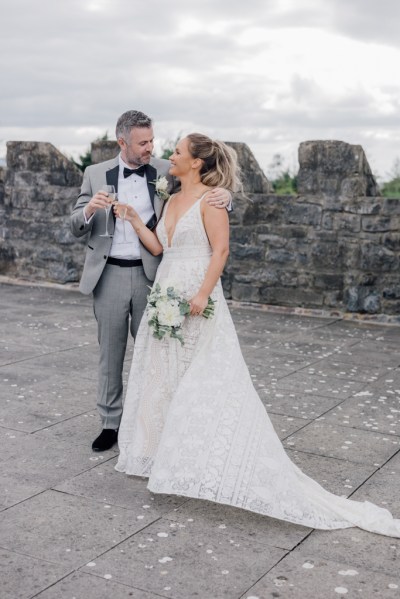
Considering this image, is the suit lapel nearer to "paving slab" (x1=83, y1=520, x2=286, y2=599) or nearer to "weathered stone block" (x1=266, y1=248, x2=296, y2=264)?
"paving slab" (x1=83, y1=520, x2=286, y2=599)

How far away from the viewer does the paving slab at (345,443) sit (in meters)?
5.04

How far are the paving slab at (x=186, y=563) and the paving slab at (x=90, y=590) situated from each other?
4 cm

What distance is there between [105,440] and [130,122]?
1850 mm

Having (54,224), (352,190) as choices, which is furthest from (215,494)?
(54,224)

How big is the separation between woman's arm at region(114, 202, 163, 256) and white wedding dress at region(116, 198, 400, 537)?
4.7 inches

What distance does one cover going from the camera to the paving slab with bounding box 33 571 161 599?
3.23m

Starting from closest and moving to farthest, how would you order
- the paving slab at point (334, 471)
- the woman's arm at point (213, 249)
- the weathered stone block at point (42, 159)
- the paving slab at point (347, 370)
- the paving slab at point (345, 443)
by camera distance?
1. the woman's arm at point (213, 249)
2. the paving slab at point (334, 471)
3. the paving slab at point (345, 443)
4. the paving slab at point (347, 370)
5. the weathered stone block at point (42, 159)

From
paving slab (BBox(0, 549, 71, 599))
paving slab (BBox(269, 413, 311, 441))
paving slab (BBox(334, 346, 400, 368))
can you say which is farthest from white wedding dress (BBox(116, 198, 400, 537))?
paving slab (BBox(334, 346, 400, 368))

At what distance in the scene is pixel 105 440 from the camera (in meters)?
5.02

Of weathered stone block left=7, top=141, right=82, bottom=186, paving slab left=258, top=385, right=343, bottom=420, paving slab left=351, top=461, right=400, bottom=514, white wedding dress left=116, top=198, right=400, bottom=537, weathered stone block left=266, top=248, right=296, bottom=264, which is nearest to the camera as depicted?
white wedding dress left=116, top=198, right=400, bottom=537

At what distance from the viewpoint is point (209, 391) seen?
433cm

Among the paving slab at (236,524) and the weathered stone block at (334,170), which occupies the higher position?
the weathered stone block at (334,170)

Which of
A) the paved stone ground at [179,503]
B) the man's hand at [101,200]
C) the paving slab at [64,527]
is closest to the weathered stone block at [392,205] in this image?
the paved stone ground at [179,503]

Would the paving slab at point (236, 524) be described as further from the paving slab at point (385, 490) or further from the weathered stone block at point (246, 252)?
the weathered stone block at point (246, 252)
